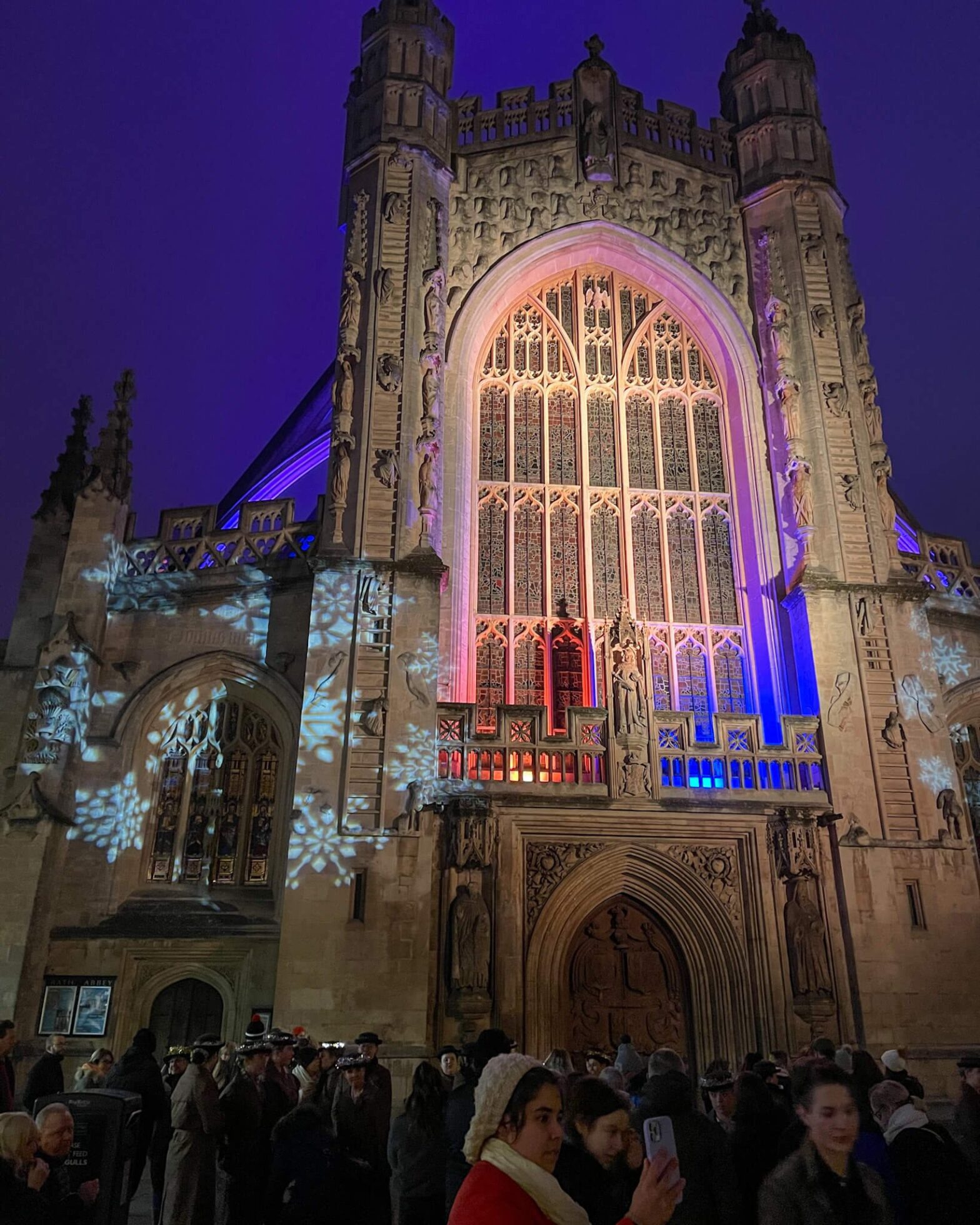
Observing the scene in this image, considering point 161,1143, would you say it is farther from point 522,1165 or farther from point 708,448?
point 708,448

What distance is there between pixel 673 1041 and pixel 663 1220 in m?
11.3

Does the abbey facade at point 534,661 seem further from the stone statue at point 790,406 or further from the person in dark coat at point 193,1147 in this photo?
the person in dark coat at point 193,1147

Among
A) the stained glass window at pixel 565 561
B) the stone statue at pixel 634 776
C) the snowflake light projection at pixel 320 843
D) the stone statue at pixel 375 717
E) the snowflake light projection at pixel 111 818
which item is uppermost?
the stained glass window at pixel 565 561

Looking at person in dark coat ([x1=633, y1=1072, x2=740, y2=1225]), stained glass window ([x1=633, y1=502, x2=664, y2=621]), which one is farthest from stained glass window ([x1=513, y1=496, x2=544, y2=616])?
person in dark coat ([x1=633, y1=1072, x2=740, y2=1225])

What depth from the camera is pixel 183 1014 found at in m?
13.1

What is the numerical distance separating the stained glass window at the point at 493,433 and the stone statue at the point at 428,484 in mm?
1934

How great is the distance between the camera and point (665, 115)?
19.6 metres

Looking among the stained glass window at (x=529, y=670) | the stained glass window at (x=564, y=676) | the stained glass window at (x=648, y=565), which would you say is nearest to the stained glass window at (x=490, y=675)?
the stained glass window at (x=529, y=670)

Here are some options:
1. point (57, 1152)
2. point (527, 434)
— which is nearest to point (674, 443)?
point (527, 434)

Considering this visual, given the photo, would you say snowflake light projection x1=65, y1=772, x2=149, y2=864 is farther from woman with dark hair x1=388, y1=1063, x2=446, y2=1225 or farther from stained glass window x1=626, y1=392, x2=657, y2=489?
stained glass window x1=626, y1=392, x2=657, y2=489

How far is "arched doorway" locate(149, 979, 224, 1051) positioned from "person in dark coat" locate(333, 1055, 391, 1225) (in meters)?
7.82

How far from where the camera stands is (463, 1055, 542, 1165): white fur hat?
8.29ft

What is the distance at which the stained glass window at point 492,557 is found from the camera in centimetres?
1590

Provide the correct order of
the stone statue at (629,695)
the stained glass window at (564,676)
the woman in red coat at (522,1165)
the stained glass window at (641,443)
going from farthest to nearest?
the stained glass window at (641,443), the stained glass window at (564,676), the stone statue at (629,695), the woman in red coat at (522,1165)
